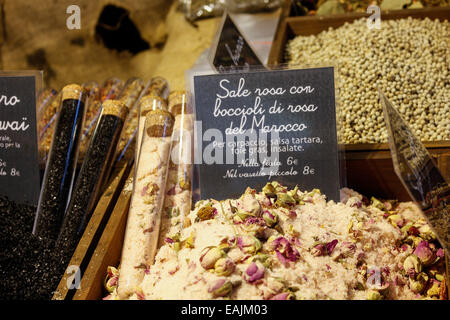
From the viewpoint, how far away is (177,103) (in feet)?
4.12

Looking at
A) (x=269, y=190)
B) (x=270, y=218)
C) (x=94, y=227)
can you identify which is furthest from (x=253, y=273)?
(x=94, y=227)

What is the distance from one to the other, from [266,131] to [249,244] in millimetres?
361

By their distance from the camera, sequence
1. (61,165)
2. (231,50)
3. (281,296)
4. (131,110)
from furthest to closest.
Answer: (131,110) < (231,50) < (61,165) < (281,296)

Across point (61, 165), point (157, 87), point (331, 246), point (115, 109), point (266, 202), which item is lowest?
point (331, 246)

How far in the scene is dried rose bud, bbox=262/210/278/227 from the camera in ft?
3.03

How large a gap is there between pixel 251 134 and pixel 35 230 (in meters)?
0.62

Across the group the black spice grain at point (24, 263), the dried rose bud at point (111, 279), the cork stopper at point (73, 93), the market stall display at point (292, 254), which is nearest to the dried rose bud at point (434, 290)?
the market stall display at point (292, 254)

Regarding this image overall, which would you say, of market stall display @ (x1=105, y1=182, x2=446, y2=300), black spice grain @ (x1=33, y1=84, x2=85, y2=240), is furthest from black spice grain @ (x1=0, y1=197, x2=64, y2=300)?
market stall display @ (x1=105, y1=182, x2=446, y2=300)

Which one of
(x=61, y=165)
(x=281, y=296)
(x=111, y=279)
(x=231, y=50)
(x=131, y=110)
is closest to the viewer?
(x=281, y=296)

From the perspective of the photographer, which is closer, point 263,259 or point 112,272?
point 263,259

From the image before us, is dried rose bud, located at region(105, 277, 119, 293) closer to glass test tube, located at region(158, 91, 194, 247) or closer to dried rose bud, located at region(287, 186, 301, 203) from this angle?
glass test tube, located at region(158, 91, 194, 247)

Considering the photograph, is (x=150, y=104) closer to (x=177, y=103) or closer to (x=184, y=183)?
(x=177, y=103)

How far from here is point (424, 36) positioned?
1778 mm
